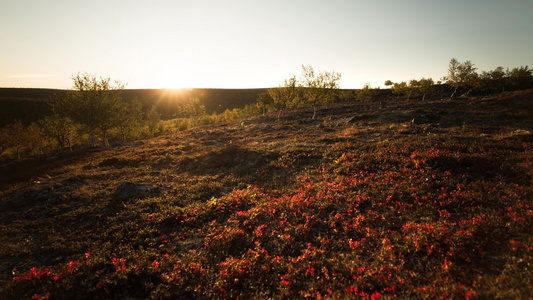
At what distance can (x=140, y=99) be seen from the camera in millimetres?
160250

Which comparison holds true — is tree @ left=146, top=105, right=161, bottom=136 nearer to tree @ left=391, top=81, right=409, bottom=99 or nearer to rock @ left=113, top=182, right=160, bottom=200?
rock @ left=113, top=182, right=160, bottom=200

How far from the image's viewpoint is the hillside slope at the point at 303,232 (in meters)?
6.11

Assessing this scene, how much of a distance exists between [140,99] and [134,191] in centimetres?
17996

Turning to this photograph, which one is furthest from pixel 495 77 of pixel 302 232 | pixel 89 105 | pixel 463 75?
pixel 89 105

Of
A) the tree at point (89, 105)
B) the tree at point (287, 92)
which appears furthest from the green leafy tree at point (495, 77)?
the tree at point (89, 105)

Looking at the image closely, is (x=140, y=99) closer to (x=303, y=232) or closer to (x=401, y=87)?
(x=401, y=87)

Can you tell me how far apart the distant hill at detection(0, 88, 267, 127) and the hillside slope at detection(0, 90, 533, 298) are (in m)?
121

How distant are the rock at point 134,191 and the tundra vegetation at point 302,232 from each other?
143 millimetres

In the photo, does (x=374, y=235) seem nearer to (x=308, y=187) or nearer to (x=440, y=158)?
(x=308, y=187)

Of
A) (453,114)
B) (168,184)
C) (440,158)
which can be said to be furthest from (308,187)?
(453,114)

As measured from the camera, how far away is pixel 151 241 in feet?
32.5

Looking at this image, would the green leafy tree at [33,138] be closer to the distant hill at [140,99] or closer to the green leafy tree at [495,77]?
the distant hill at [140,99]

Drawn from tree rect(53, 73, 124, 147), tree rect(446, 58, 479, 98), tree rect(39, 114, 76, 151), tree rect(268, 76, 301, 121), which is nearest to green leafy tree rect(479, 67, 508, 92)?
tree rect(446, 58, 479, 98)

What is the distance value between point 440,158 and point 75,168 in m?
38.5
